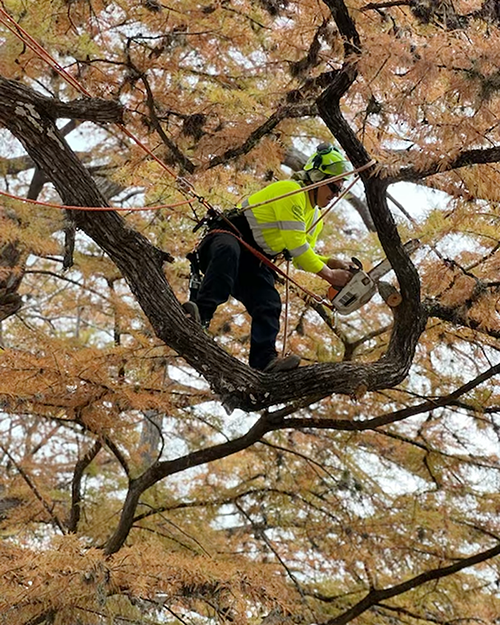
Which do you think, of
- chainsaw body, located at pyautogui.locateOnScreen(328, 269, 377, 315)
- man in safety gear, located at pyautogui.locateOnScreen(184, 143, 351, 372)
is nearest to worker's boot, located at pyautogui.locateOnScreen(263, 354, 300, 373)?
man in safety gear, located at pyautogui.locateOnScreen(184, 143, 351, 372)

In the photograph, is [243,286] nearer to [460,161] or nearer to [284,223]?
[284,223]

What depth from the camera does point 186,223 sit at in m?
5.50

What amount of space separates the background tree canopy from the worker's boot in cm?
6

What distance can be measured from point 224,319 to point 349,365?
2.00 m

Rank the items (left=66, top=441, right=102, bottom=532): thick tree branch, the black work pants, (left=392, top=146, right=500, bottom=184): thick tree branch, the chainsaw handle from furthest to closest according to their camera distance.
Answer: (left=66, top=441, right=102, bottom=532): thick tree branch < the chainsaw handle < the black work pants < (left=392, top=146, right=500, bottom=184): thick tree branch

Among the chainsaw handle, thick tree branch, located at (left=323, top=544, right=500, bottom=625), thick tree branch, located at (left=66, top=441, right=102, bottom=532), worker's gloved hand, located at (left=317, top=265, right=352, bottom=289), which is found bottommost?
thick tree branch, located at (left=323, top=544, right=500, bottom=625)

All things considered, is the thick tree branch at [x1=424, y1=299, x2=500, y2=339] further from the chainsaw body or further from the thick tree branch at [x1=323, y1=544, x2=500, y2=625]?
the thick tree branch at [x1=323, y1=544, x2=500, y2=625]

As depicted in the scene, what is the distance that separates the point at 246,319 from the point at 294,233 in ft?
6.88

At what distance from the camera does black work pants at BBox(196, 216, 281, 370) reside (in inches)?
139

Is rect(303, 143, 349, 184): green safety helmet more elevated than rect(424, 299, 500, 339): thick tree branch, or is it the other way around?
rect(303, 143, 349, 184): green safety helmet

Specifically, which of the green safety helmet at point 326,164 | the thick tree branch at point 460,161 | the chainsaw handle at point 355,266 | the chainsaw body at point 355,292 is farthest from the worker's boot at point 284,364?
the thick tree branch at point 460,161

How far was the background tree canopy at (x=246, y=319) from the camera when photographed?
304 cm

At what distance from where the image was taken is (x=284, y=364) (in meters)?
3.63

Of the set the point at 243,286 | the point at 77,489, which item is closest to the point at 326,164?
the point at 243,286
